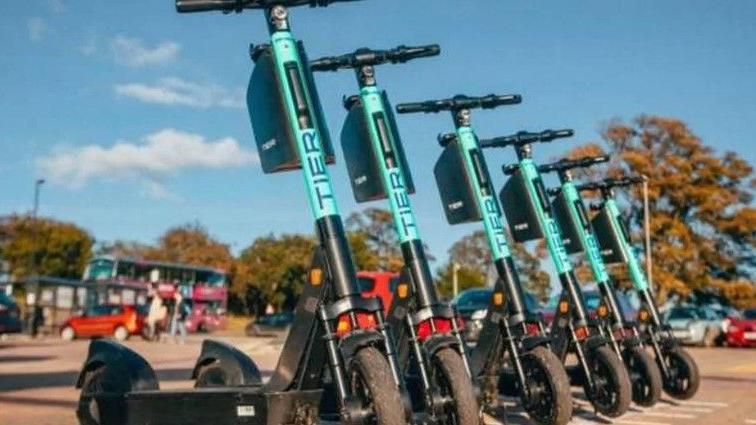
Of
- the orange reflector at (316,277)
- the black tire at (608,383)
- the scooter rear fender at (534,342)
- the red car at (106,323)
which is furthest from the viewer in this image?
the red car at (106,323)

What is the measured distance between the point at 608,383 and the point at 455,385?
10.6ft

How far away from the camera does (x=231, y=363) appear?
640 centimetres

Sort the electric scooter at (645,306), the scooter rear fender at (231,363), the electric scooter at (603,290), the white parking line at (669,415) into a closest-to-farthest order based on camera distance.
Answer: the scooter rear fender at (231,363) → the white parking line at (669,415) → the electric scooter at (603,290) → the electric scooter at (645,306)

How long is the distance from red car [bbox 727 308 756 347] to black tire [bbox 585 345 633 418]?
73.0 ft

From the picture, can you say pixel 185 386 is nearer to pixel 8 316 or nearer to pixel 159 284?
pixel 8 316

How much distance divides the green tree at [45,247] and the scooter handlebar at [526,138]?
64.1 meters

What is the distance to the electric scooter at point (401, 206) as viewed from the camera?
5.85 metres

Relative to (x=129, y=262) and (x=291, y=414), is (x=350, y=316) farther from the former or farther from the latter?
(x=129, y=262)

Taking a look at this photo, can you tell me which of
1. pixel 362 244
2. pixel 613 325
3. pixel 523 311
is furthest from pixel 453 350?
pixel 362 244

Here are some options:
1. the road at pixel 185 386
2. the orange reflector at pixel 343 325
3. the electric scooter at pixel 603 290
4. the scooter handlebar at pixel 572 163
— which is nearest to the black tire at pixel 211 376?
the orange reflector at pixel 343 325

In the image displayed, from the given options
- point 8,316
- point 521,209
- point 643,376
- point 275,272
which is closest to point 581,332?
point 643,376

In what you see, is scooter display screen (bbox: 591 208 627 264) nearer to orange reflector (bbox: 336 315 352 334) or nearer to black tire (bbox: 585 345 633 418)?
black tire (bbox: 585 345 633 418)

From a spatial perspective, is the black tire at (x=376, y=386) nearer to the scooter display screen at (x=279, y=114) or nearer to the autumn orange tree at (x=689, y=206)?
the scooter display screen at (x=279, y=114)

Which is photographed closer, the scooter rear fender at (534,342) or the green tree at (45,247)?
the scooter rear fender at (534,342)
